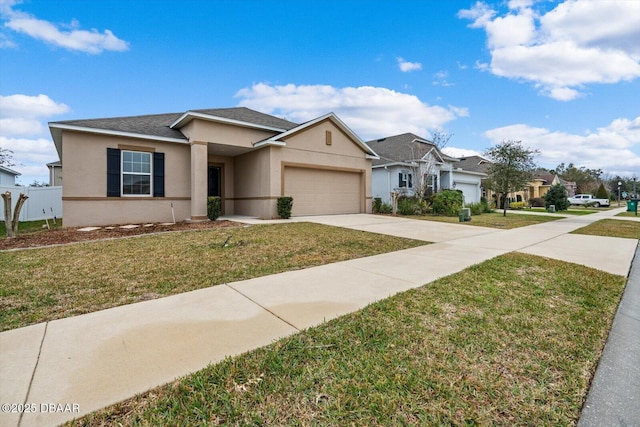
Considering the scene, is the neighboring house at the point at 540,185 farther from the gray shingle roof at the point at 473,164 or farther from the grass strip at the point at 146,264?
the grass strip at the point at 146,264

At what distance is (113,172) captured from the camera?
11.7 meters

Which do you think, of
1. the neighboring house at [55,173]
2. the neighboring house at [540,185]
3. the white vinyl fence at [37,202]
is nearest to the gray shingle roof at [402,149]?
the white vinyl fence at [37,202]

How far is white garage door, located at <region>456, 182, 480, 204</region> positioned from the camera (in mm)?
26038

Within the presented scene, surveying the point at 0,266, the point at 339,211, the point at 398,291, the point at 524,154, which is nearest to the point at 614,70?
the point at 524,154

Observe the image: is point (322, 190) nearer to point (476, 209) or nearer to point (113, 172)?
point (113, 172)

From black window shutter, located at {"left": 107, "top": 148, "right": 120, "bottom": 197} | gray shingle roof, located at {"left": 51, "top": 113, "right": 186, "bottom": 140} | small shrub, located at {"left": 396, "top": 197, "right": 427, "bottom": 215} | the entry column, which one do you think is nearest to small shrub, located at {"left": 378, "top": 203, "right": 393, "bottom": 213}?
small shrub, located at {"left": 396, "top": 197, "right": 427, "bottom": 215}

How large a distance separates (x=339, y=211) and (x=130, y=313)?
45.4ft

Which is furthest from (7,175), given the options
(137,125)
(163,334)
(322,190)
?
(163,334)

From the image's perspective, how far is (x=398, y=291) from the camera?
4.07 m

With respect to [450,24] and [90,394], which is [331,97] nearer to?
[450,24]

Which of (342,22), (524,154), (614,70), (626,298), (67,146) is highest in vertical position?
(342,22)

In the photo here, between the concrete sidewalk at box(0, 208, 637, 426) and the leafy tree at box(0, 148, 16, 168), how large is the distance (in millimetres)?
35158

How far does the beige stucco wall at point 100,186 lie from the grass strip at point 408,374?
12.2 m

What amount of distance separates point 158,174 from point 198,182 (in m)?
1.85
